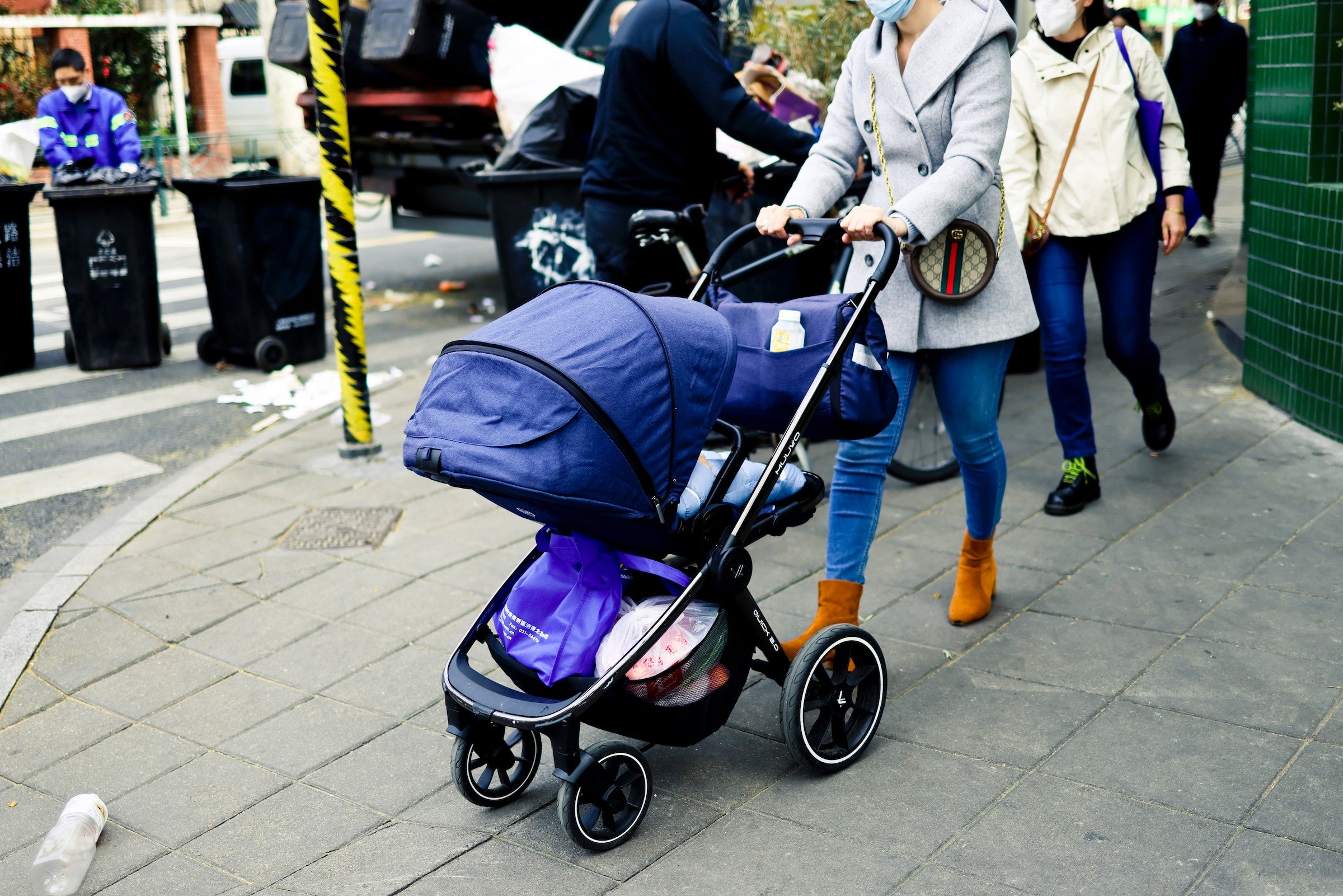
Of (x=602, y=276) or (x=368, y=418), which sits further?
(x=368, y=418)

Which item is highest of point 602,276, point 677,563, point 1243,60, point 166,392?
point 1243,60

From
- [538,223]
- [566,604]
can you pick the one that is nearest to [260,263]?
[538,223]

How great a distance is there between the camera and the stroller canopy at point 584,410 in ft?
8.57

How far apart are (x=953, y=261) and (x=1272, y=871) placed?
1.77 m

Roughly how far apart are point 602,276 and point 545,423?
3.00 metres

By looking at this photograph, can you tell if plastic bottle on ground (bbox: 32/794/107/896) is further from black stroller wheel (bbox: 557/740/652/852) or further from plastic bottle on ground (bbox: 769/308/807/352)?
plastic bottle on ground (bbox: 769/308/807/352)

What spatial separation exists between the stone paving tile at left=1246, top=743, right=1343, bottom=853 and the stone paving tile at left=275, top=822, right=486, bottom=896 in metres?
1.81

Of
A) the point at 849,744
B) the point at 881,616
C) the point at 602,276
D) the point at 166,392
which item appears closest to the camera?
the point at 849,744

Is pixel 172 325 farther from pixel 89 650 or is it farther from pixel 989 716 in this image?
pixel 989 716

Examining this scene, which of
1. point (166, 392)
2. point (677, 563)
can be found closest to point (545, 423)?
point (677, 563)

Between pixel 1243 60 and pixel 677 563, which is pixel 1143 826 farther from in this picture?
pixel 1243 60

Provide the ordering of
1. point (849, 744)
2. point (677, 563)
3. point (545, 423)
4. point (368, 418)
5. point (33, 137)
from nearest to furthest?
point (545, 423) → point (849, 744) → point (677, 563) → point (368, 418) → point (33, 137)

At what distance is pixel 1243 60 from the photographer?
9.66 m

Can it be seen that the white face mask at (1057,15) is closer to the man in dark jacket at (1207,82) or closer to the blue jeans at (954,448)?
the blue jeans at (954,448)
